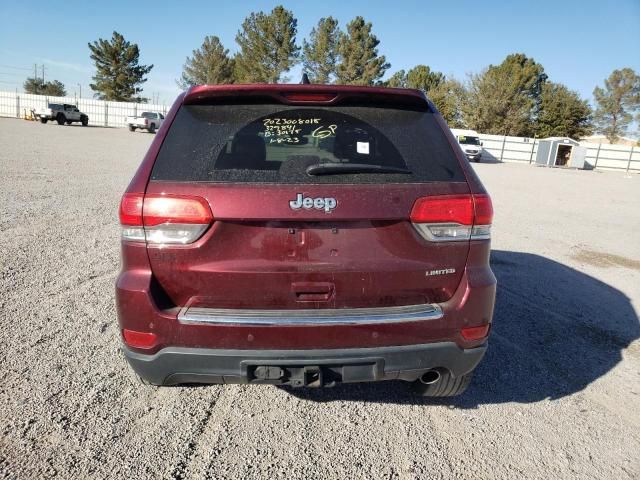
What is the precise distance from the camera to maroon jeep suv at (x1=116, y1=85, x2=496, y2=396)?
6.47 feet

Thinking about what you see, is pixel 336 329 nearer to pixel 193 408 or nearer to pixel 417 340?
pixel 417 340

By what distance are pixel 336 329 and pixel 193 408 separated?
3.75 ft

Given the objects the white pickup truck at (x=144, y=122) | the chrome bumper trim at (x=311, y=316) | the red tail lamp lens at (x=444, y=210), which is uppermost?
the white pickup truck at (x=144, y=122)

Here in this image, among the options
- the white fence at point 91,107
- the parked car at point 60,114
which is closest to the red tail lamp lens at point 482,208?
the parked car at point 60,114

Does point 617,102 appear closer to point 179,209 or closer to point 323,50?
point 323,50

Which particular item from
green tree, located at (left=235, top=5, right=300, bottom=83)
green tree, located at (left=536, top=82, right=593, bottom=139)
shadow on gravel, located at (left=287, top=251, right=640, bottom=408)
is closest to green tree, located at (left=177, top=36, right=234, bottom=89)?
green tree, located at (left=235, top=5, right=300, bottom=83)

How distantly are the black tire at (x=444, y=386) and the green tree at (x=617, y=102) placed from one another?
6985cm

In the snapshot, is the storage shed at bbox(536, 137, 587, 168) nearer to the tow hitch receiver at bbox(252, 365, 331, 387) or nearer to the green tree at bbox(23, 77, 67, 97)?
the tow hitch receiver at bbox(252, 365, 331, 387)

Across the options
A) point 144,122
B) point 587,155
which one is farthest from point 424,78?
point 144,122

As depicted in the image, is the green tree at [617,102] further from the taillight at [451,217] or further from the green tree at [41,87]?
the green tree at [41,87]

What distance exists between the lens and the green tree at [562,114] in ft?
169

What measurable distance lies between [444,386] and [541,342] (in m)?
1.63

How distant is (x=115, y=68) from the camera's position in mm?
57562

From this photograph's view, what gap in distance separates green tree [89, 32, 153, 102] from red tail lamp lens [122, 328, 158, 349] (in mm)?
63977
